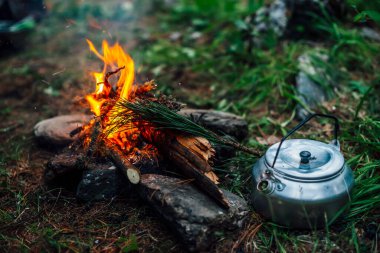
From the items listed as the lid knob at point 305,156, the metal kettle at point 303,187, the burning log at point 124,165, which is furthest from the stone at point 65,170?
the lid knob at point 305,156

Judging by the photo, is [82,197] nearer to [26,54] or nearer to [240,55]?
[240,55]

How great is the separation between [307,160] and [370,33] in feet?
11.0

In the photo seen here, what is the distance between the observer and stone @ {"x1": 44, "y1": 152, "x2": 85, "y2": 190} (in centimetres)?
273

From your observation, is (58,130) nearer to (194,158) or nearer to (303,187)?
(194,158)

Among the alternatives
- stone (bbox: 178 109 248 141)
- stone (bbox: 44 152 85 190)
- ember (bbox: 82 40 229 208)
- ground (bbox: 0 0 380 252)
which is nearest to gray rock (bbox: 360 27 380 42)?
ground (bbox: 0 0 380 252)

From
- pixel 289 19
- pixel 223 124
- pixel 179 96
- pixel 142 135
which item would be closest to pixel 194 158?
pixel 142 135

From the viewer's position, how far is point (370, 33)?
15.9 ft

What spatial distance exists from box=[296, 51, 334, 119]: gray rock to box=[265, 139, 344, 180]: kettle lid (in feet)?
4.34

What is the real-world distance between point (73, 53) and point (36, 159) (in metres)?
2.80

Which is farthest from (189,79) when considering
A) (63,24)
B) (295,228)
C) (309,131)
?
(63,24)

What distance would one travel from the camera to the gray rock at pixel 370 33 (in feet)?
15.7

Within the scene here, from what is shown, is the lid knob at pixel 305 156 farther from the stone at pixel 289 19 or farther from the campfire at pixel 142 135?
the stone at pixel 289 19

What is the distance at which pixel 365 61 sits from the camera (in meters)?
4.40

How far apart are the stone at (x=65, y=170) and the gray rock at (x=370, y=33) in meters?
3.92
